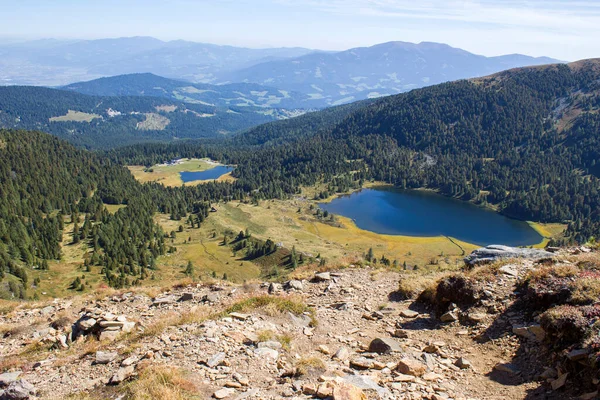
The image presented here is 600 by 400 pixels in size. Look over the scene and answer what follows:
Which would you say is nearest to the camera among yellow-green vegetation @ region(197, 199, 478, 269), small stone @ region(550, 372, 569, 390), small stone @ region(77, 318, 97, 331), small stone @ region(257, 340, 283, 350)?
small stone @ region(550, 372, 569, 390)

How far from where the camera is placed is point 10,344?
73.8 ft

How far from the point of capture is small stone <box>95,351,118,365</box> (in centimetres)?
1603

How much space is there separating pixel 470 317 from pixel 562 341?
467cm

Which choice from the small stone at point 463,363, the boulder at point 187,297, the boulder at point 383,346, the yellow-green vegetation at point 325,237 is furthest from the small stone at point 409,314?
the yellow-green vegetation at point 325,237

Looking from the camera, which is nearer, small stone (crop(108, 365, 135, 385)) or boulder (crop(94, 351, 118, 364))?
small stone (crop(108, 365, 135, 385))

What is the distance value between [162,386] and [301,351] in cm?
628

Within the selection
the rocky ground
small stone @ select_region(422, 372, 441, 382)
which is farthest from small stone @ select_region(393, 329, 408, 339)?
small stone @ select_region(422, 372, 441, 382)

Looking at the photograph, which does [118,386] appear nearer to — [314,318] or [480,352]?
[314,318]

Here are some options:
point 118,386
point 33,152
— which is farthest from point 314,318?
point 33,152

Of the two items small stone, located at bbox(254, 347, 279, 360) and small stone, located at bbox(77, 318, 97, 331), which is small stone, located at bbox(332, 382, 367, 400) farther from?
small stone, located at bbox(77, 318, 97, 331)

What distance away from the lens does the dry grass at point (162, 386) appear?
39.9ft

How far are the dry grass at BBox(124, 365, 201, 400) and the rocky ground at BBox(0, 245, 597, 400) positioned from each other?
1.8 inches

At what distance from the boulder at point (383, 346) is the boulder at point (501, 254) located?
39.1ft

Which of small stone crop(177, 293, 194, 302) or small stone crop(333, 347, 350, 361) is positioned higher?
small stone crop(333, 347, 350, 361)
